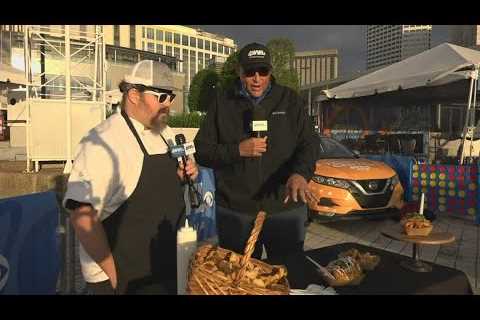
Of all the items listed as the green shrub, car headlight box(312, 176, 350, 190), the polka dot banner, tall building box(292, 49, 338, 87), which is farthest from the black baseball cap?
tall building box(292, 49, 338, 87)

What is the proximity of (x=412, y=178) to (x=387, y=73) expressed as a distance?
4.85 meters

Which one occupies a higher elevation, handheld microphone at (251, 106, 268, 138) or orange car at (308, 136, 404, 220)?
handheld microphone at (251, 106, 268, 138)

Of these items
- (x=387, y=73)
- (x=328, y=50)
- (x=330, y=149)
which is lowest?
(x=330, y=149)

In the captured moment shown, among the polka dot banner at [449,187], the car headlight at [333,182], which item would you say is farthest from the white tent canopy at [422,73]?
the car headlight at [333,182]

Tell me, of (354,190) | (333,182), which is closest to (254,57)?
(333,182)

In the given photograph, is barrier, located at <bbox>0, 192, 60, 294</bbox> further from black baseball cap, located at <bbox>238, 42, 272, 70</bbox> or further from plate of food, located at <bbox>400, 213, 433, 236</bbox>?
plate of food, located at <bbox>400, 213, 433, 236</bbox>

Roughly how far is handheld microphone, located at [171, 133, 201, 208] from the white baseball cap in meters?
0.29

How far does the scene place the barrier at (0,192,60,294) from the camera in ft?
9.29

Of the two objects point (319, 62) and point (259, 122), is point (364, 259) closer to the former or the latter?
point (259, 122)

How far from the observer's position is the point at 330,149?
24.6 ft
